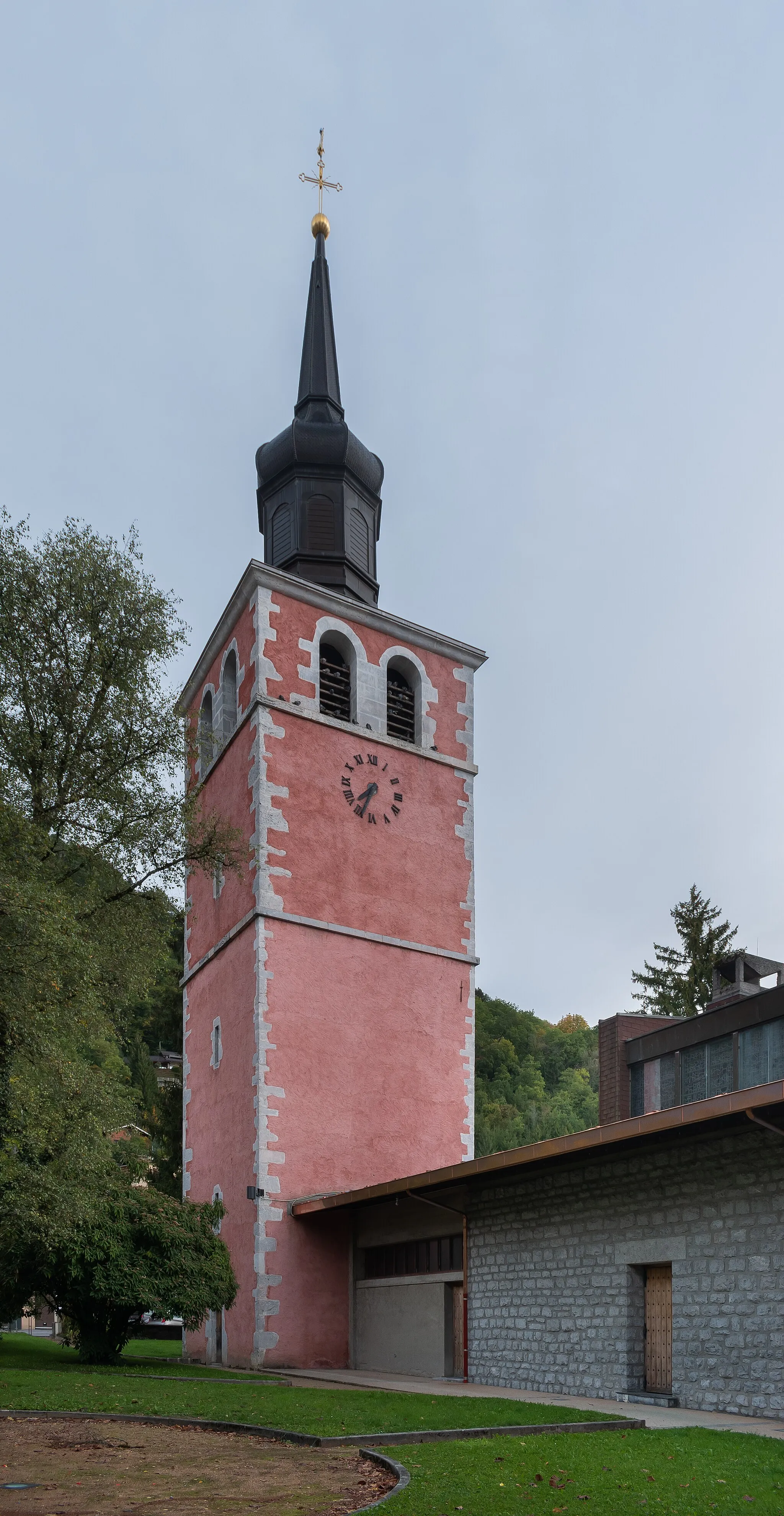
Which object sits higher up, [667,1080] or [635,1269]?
[667,1080]

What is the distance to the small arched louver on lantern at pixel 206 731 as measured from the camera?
78.3ft

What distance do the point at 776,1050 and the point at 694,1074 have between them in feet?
8.55

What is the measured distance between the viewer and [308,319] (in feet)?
98.6

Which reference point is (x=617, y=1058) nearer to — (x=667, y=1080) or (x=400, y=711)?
(x=667, y=1080)

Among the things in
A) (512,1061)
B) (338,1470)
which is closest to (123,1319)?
(338,1470)

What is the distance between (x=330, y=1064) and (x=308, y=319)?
17.4 metres

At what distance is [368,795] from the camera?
2292 centimetres

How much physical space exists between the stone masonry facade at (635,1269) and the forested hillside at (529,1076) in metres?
23.5

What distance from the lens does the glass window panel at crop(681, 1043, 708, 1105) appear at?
69.3ft

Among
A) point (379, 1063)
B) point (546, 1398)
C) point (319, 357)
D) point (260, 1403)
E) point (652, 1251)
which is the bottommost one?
point (546, 1398)

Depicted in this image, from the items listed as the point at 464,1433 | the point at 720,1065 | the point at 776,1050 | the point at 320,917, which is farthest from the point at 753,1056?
the point at 464,1433

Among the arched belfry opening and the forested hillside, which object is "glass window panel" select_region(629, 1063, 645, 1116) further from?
the forested hillside

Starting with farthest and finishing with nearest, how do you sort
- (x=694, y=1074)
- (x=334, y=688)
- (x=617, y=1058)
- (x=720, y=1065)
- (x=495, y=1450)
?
(x=617, y=1058), (x=334, y=688), (x=694, y=1074), (x=720, y=1065), (x=495, y=1450)

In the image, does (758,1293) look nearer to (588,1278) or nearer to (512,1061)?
(588,1278)
